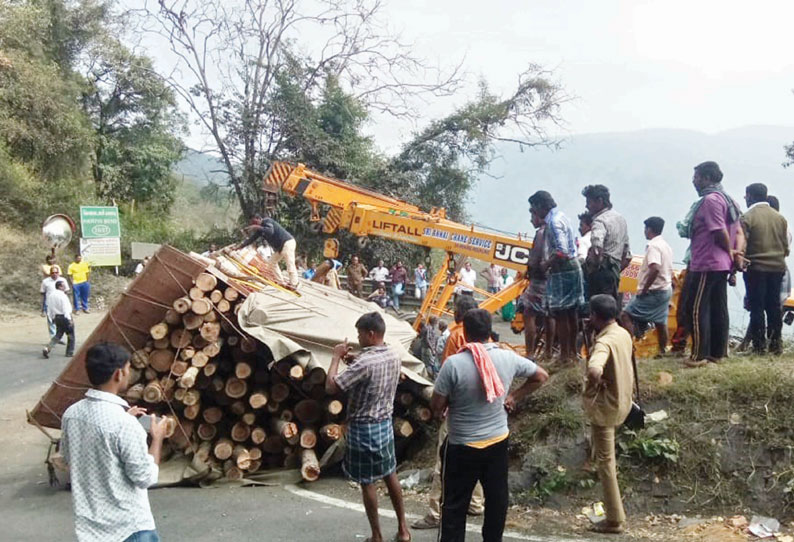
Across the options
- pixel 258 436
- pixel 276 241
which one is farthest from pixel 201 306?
→ pixel 276 241

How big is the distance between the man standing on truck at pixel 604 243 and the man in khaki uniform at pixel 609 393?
215 centimetres

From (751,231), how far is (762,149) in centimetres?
3804

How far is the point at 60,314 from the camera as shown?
1280 centimetres

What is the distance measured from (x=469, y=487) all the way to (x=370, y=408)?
929mm

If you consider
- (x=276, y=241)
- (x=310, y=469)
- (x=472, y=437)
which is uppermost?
(x=276, y=241)

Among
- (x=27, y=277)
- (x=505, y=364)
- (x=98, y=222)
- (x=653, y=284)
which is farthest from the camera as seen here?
(x=98, y=222)

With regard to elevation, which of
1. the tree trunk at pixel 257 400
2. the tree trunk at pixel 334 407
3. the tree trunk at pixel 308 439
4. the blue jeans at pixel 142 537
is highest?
the blue jeans at pixel 142 537

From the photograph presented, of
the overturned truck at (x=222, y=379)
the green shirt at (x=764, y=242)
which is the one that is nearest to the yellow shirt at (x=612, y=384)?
the overturned truck at (x=222, y=379)

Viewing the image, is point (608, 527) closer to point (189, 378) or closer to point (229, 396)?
point (229, 396)

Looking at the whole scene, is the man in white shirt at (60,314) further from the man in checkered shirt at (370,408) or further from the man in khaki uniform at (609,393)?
the man in khaki uniform at (609,393)

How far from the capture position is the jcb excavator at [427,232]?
30.4ft

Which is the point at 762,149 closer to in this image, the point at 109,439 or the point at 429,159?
the point at 429,159

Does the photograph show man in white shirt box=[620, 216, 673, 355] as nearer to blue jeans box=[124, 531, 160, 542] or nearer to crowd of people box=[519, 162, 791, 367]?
crowd of people box=[519, 162, 791, 367]

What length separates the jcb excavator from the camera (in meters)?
9.27
